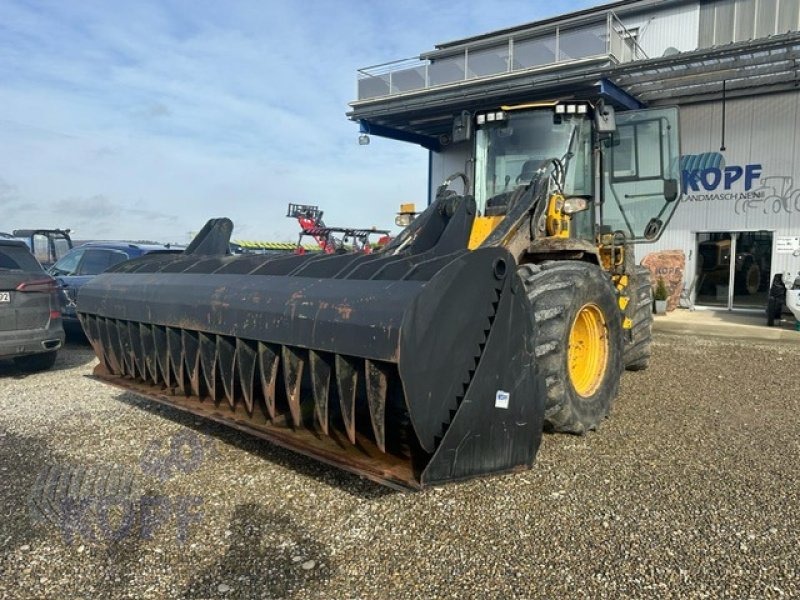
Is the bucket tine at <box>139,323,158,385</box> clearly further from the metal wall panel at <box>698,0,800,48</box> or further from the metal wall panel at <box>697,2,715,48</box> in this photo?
the metal wall panel at <box>697,2,715,48</box>

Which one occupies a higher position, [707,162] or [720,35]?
[720,35]

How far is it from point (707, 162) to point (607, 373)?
11781 millimetres

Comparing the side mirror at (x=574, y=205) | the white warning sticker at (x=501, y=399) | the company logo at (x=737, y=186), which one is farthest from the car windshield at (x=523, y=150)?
the company logo at (x=737, y=186)

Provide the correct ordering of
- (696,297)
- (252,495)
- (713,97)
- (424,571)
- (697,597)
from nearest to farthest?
1. (697,597)
2. (424,571)
3. (252,495)
4. (713,97)
5. (696,297)

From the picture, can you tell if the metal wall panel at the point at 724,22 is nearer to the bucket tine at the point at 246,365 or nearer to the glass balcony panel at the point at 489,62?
the glass balcony panel at the point at 489,62

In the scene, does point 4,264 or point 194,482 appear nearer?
point 194,482

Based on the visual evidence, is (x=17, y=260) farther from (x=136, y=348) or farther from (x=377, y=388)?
(x=377, y=388)

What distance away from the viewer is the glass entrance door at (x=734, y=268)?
1423 centimetres

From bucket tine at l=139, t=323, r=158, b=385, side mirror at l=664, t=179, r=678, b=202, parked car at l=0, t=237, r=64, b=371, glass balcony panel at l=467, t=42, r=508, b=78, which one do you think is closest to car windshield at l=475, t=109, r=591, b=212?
side mirror at l=664, t=179, r=678, b=202

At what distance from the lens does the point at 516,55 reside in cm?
1534

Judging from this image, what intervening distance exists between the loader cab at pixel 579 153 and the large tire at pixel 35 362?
5754mm

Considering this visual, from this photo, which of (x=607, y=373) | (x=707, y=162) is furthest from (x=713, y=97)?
(x=607, y=373)

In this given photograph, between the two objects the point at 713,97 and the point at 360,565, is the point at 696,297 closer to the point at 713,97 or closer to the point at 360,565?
the point at 713,97

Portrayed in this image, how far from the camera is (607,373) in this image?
4824 mm
